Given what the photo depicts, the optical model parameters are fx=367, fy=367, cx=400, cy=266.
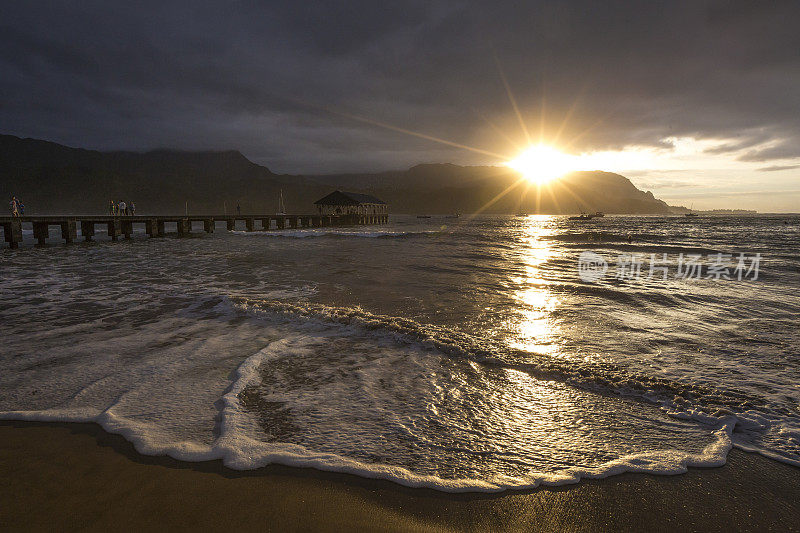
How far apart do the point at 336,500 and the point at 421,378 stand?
1.84m

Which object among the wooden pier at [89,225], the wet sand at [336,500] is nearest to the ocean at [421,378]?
the wet sand at [336,500]

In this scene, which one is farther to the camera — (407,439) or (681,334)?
(681,334)

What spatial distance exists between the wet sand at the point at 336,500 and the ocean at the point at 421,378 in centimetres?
12

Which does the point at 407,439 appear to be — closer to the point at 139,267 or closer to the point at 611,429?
the point at 611,429

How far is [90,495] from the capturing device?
2148mm

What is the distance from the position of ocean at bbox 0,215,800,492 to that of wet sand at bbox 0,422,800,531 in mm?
117

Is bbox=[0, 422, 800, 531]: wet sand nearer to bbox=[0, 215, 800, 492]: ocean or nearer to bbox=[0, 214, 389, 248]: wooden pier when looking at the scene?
bbox=[0, 215, 800, 492]: ocean

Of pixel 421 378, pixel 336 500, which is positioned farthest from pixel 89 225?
pixel 336 500

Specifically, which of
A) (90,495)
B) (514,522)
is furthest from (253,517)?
(514,522)

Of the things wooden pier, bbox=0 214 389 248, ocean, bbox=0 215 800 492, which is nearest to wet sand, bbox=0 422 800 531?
ocean, bbox=0 215 800 492

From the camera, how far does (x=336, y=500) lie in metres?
2.16

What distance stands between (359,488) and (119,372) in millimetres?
3268

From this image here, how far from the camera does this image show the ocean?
2611mm

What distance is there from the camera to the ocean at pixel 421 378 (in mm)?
2611
